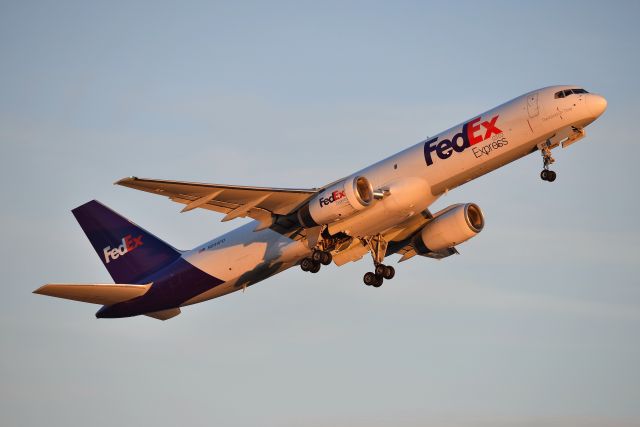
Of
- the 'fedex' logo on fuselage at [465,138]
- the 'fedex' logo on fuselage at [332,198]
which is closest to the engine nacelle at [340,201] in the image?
the 'fedex' logo on fuselage at [332,198]

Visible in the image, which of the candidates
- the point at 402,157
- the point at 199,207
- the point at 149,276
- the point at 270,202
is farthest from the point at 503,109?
the point at 149,276

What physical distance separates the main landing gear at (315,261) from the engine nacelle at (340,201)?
212cm

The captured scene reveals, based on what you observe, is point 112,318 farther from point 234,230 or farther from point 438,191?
point 438,191

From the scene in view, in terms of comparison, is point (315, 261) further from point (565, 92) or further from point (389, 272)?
point (565, 92)

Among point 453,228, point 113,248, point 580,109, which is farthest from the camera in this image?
point 113,248

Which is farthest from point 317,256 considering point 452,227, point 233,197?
point 452,227

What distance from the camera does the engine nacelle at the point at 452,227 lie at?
4984 cm

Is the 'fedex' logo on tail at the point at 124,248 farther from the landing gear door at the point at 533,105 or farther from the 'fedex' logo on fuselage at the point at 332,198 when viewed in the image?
the landing gear door at the point at 533,105

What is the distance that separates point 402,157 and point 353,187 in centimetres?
306

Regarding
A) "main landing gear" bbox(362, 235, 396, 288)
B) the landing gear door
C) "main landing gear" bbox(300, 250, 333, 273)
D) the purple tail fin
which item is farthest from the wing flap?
the landing gear door

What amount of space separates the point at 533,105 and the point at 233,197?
1295cm

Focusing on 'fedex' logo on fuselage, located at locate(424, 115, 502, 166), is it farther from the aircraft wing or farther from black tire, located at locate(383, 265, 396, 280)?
black tire, located at locate(383, 265, 396, 280)

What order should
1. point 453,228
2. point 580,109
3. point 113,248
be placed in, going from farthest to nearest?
point 113,248
point 453,228
point 580,109

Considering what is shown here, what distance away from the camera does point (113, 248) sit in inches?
2135
